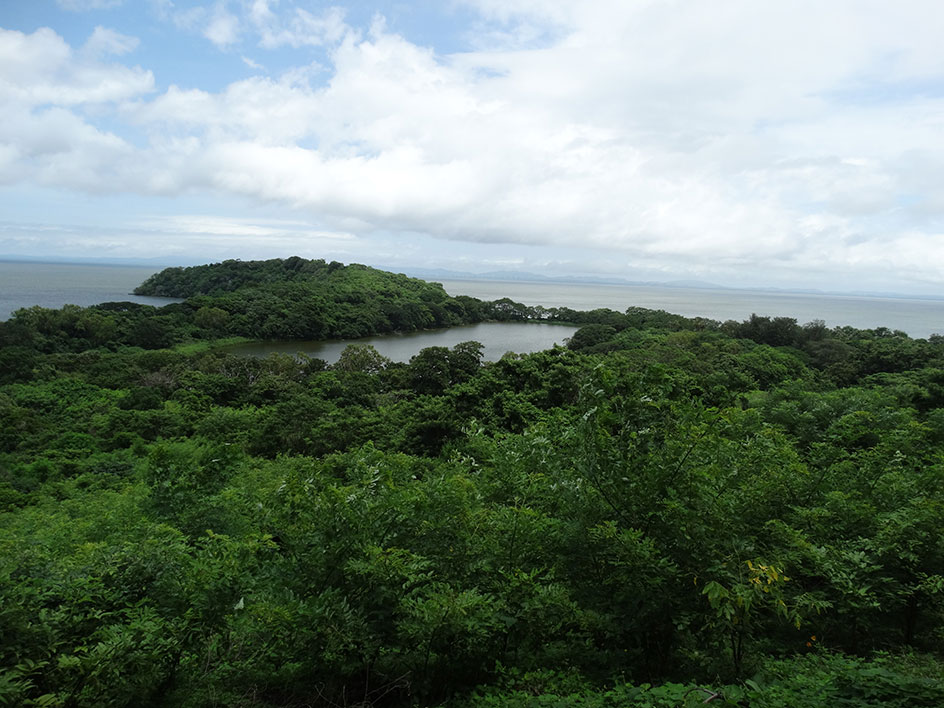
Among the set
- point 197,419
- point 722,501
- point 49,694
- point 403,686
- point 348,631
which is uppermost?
point 722,501

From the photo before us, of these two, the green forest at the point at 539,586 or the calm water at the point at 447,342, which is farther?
the calm water at the point at 447,342

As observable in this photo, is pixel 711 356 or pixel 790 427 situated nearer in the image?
pixel 790 427

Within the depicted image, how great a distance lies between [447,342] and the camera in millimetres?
57094

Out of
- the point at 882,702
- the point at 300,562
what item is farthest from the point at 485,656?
the point at 882,702

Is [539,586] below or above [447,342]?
above

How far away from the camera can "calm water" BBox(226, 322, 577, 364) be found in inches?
1916

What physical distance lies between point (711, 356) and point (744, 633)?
91.9 ft

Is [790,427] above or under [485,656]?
above

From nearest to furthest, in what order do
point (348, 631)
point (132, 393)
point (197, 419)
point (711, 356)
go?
1. point (348, 631)
2. point (197, 419)
3. point (132, 393)
4. point (711, 356)

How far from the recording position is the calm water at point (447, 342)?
160 feet

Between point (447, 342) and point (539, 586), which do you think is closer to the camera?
point (539, 586)

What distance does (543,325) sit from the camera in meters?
74.2

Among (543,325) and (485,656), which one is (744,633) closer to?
(485,656)

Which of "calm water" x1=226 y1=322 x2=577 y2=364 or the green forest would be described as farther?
"calm water" x1=226 y1=322 x2=577 y2=364
